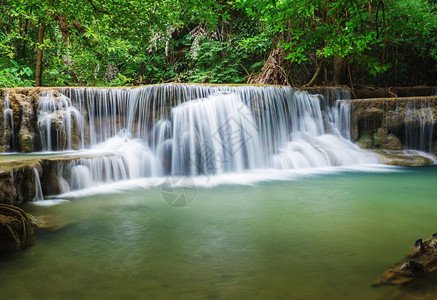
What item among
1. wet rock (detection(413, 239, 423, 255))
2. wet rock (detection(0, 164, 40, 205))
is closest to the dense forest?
wet rock (detection(0, 164, 40, 205))

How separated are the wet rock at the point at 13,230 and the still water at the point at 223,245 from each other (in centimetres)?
15

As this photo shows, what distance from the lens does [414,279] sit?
2842 mm

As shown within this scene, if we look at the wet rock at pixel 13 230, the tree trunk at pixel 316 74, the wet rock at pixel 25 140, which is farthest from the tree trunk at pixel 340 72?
the wet rock at pixel 13 230

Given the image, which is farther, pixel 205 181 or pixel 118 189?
pixel 205 181

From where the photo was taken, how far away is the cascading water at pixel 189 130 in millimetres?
9273

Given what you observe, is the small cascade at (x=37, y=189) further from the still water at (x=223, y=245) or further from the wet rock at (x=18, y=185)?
the still water at (x=223, y=245)

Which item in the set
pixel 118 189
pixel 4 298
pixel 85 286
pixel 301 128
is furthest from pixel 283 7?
pixel 301 128

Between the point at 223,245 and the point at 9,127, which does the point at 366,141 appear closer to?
the point at 223,245

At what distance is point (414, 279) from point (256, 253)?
1.49m

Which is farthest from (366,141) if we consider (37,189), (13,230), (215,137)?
(13,230)

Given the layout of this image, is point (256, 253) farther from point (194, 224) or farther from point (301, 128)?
point (301, 128)

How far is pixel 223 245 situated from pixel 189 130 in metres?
5.82

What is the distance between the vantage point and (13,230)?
387cm

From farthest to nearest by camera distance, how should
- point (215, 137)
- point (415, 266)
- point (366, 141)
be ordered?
point (366, 141), point (215, 137), point (415, 266)
